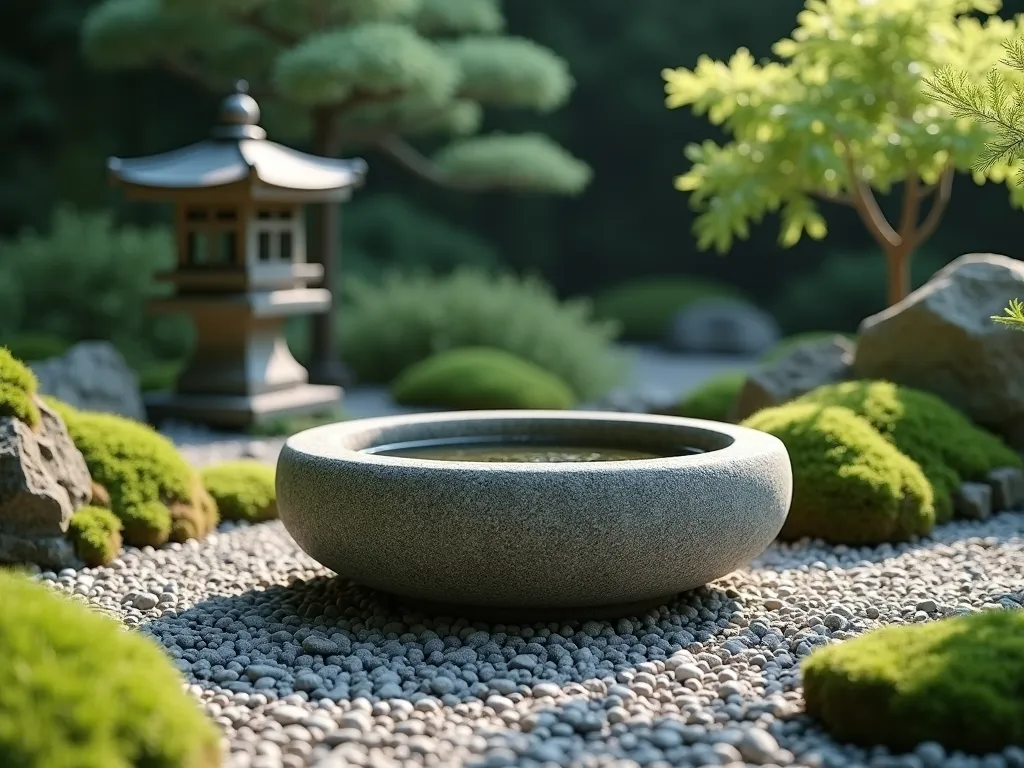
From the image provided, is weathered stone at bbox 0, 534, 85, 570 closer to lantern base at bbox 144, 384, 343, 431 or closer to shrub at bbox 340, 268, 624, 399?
lantern base at bbox 144, 384, 343, 431

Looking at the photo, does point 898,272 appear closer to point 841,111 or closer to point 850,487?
point 841,111

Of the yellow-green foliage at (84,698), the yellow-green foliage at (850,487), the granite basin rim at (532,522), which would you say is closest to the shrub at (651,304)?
the yellow-green foliage at (850,487)

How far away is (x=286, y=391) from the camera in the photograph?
8508 mm

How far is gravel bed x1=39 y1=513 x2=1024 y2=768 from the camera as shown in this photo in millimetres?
2861

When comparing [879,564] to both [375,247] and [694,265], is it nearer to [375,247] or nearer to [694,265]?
[375,247]

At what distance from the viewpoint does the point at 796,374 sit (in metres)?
6.55

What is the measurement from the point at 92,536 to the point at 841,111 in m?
4.21

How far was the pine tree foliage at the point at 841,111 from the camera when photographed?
6.33 metres

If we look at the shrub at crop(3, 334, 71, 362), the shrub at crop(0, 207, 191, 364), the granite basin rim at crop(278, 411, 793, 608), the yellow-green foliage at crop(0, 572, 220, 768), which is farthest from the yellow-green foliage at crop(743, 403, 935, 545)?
the shrub at crop(0, 207, 191, 364)

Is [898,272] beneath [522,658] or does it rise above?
above

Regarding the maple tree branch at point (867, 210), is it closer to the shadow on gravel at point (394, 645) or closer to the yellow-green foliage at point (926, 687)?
the shadow on gravel at point (394, 645)

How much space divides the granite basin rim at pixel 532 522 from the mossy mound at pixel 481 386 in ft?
17.0

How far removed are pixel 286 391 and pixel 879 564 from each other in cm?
478

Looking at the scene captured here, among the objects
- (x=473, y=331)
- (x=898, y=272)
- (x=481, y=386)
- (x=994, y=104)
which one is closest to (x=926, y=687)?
(x=994, y=104)
